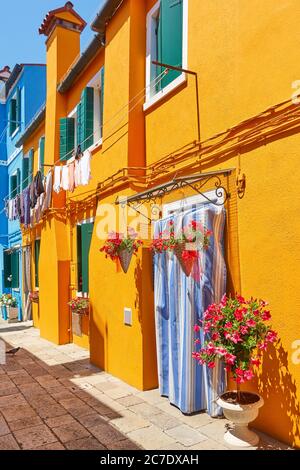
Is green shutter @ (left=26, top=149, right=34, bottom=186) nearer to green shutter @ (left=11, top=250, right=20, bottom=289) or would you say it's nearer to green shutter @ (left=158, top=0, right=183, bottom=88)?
green shutter @ (left=11, top=250, right=20, bottom=289)

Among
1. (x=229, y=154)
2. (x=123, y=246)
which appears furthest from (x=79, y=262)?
(x=229, y=154)

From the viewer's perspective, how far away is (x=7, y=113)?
19078 mm

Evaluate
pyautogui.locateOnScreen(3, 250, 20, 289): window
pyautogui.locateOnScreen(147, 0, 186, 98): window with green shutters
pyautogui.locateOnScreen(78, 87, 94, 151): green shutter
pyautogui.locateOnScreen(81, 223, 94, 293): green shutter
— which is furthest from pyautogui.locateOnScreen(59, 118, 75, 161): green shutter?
pyautogui.locateOnScreen(3, 250, 20, 289): window

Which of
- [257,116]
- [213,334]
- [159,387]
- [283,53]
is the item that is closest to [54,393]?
[159,387]

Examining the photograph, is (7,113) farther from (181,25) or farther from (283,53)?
(283,53)

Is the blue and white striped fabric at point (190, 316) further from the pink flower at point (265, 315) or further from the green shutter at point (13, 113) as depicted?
the green shutter at point (13, 113)

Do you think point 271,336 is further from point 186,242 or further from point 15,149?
point 15,149

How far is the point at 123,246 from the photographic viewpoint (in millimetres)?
6629

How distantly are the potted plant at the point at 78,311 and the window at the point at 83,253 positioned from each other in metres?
0.28

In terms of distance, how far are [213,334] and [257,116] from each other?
2583 mm

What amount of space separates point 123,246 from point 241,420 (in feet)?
10.6

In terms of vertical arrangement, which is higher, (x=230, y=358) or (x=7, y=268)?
(x=7, y=268)

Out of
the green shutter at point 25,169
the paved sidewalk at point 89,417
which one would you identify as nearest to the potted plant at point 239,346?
the paved sidewalk at point 89,417
